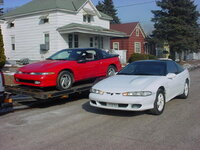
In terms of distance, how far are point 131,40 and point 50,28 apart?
15598 mm

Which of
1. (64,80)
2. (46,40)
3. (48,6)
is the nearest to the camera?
(64,80)

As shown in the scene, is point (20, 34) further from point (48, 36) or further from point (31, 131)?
point (31, 131)

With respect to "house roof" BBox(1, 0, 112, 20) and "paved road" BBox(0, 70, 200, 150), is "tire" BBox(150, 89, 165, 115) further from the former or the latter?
"house roof" BBox(1, 0, 112, 20)

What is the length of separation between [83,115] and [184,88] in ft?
12.6

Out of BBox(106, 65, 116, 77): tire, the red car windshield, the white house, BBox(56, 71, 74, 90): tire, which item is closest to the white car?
BBox(56, 71, 74, 90): tire

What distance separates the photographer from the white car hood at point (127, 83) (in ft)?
20.2

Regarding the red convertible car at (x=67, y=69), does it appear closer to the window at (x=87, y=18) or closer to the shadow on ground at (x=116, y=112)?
the shadow on ground at (x=116, y=112)

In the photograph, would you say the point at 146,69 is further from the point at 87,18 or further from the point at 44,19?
the point at 87,18

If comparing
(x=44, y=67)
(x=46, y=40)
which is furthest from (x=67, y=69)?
(x=46, y=40)

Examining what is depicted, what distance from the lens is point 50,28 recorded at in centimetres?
2289

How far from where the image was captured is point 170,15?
115 ft

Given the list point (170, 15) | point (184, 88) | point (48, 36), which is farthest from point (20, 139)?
point (170, 15)

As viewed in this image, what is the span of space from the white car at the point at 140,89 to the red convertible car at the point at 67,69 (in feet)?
4.50

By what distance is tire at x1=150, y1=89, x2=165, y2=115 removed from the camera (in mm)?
6234
